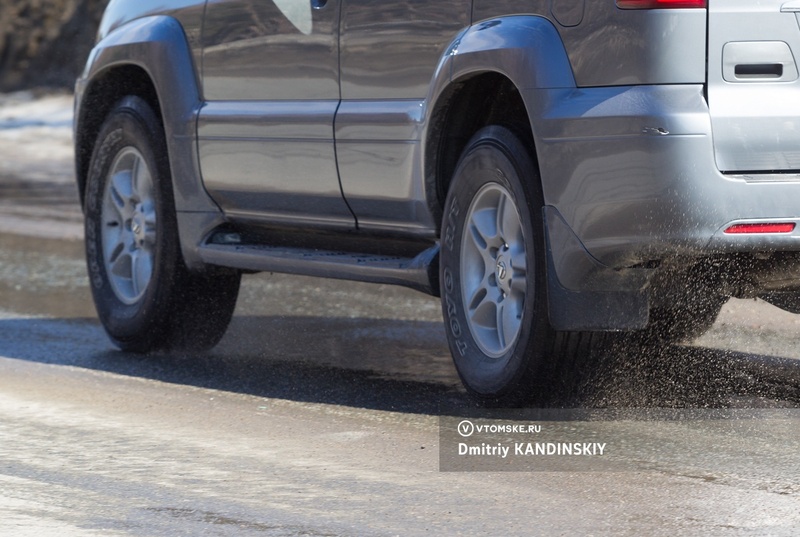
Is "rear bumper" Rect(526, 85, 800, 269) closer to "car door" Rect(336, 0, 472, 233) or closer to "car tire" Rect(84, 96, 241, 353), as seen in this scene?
"car door" Rect(336, 0, 472, 233)

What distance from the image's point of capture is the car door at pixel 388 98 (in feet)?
18.0

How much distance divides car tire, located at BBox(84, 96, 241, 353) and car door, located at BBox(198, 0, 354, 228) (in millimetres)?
361

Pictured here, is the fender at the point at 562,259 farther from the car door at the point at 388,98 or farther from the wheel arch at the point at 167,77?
the wheel arch at the point at 167,77

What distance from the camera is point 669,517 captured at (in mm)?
3980

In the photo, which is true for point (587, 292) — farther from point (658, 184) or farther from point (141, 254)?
point (141, 254)

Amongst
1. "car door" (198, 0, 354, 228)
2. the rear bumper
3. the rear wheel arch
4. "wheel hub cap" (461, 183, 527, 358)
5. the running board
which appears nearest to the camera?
the rear bumper

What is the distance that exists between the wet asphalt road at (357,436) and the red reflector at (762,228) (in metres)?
0.61

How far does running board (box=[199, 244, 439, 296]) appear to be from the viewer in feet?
18.6

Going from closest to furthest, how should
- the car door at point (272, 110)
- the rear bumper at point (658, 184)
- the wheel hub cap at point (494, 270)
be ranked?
the rear bumper at point (658, 184)
the wheel hub cap at point (494, 270)
the car door at point (272, 110)

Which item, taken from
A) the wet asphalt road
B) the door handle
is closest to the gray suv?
the door handle

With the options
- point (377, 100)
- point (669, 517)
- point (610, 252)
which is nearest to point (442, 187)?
point (377, 100)

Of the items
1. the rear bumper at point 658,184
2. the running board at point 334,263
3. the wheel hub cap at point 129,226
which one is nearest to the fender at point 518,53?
the rear bumper at point 658,184

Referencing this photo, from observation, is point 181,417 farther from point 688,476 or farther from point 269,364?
point 688,476

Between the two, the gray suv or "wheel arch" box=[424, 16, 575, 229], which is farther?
"wheel arch" box=[424, 16, 575, 229]
